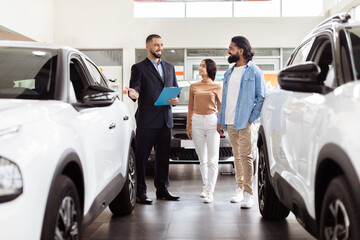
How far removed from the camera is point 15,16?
48.9ft

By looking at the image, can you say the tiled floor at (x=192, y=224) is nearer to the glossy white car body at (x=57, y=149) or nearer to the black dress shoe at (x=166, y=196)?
the black dress shoe at (x=166, y=196)

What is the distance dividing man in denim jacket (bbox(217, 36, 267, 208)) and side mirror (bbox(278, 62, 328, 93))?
280 cm

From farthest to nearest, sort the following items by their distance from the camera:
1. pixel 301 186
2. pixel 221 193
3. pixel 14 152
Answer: pixel 221 193, pixel 301 186, pixel 14 152

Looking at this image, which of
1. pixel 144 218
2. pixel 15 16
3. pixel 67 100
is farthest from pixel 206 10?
pixel 67 100

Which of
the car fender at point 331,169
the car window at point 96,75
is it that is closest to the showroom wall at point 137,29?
the car window at point 96,75

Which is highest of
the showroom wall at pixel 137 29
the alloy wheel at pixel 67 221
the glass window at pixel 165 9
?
the glass window at pixel 165 9

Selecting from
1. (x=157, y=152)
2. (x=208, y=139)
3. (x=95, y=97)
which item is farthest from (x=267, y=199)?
(x=95, y=97)

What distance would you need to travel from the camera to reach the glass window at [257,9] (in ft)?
58.9

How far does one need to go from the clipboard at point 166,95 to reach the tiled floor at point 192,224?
1.24m

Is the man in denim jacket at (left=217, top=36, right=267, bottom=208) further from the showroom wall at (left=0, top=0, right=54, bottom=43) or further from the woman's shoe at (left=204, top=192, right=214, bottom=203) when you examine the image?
the showroom wall at (left=0, top=0, right=54, bottom=43)

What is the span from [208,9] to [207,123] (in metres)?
12.1

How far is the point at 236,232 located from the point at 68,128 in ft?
7.68

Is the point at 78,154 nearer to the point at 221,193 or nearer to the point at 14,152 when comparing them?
the point at 14,152

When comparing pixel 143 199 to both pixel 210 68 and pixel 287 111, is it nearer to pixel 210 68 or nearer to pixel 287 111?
pixel 210 68
